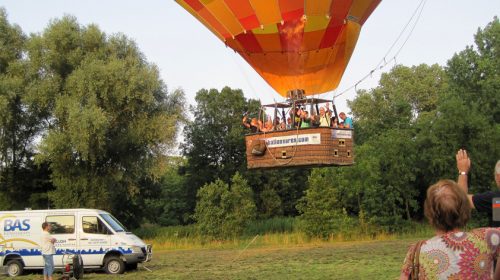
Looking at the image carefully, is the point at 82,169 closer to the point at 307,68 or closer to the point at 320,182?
the point at 320,182

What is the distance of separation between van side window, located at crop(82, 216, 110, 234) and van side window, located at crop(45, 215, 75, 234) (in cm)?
28

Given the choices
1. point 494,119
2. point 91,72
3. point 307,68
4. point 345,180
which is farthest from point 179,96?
point 494,119

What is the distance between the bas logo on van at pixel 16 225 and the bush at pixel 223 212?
14.1 metres

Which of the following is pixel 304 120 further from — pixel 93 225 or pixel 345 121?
pixel 93 225

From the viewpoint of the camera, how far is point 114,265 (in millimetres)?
15281

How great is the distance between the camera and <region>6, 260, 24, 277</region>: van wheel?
15.4 m

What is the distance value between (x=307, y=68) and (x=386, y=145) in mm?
16713

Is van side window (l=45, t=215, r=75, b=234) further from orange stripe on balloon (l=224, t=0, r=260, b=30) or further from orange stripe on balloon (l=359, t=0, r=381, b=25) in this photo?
orange stripe on balloon (l=359, t=0, r=381, b=25)

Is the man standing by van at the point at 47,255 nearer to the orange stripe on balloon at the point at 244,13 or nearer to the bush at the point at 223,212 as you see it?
the orange stripe on balloon at the point at 244,13

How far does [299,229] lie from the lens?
3077 centimetres

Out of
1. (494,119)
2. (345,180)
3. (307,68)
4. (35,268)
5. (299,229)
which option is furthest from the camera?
(494,119)

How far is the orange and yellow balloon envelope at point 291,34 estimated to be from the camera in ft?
51.8

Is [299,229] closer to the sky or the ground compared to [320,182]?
closer to the ground

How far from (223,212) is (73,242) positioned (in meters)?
14.5
